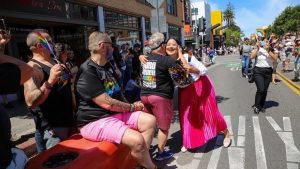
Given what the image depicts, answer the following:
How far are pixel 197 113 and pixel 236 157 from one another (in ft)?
2.86

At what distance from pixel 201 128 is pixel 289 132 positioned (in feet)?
5.52

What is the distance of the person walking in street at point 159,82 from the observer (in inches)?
190

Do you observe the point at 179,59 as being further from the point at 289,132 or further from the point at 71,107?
the point at 289,132

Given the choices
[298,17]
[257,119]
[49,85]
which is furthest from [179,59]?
[298,17]

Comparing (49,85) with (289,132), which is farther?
(289,132)

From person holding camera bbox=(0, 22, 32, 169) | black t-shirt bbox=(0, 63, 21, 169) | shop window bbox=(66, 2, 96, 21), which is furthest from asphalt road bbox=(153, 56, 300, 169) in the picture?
→ shop window bbox=(66, 2, 96, 21)

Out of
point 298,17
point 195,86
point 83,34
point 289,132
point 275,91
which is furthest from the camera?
point 298,17

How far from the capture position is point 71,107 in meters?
3.73

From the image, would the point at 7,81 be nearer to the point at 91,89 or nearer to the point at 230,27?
the point at 91,89

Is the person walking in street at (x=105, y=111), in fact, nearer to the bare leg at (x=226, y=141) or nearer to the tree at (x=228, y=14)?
the bare leg at (x=226, y=141)

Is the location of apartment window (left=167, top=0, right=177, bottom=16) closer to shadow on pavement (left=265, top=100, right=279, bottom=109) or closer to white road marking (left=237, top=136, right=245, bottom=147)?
shadow on pavement (left=265, top=100, right=279, bottom=109)

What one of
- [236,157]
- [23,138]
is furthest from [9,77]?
[23,138]

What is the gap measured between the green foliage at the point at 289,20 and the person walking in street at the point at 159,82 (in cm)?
8025

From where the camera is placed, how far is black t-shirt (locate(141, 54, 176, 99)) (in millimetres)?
4805
